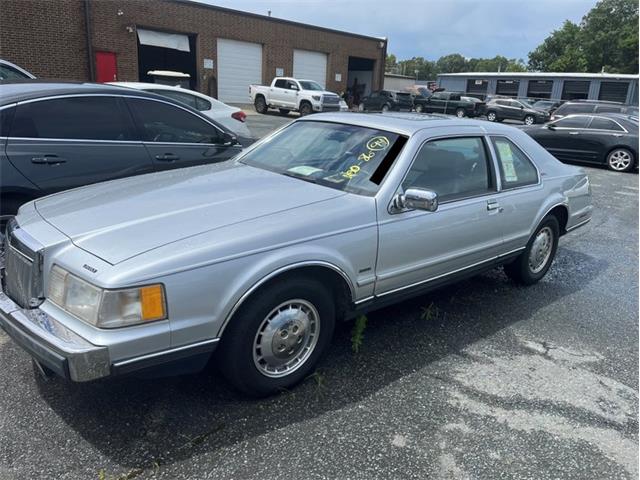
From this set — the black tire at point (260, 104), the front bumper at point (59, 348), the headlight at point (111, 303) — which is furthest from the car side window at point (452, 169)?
the black tire at point (260, 104)

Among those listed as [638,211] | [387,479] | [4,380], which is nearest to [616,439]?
[387,479]

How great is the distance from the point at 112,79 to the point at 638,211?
20620 millimetres

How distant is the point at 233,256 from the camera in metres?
2.52

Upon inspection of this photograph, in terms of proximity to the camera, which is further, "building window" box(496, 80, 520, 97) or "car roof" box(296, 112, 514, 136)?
"building window" box(496, 80, 520, 97)

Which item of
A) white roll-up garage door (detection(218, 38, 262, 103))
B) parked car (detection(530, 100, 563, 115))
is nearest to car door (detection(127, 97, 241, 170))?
white roll-up garage door (detection(218, 38, 262, 103))

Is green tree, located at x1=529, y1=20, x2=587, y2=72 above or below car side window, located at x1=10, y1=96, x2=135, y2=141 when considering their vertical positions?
above

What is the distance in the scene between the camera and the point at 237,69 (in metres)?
26.8

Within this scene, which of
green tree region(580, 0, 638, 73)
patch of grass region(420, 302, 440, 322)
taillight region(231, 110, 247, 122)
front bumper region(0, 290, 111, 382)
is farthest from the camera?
green tree region(580, 0, 638, 73)

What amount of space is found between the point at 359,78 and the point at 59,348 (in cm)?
3776

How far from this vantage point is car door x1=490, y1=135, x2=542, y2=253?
13.9 ft

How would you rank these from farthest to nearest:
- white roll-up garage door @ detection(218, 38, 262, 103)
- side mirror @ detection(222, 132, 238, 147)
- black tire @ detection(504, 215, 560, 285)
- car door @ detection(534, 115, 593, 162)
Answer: white roll-up garage door @ detection(218, 38, 262, 103), car door @ detection(534, 115, 593, 162), side mirror @ detection(222, 132, 238, 147), black tire @ detection(504, 215, 560, 285)

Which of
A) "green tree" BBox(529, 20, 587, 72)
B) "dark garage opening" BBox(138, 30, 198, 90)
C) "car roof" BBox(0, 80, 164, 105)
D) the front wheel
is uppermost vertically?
"green tree" BBox(529, 20, 587, 72)

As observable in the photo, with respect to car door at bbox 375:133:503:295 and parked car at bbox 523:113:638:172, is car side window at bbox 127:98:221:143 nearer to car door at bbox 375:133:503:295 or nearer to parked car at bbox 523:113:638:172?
car door at bbox 375:133:503:295

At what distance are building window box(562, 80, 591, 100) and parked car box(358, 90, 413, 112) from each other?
21.7 metres
